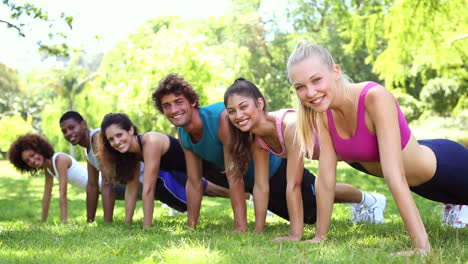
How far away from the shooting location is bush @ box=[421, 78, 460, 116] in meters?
28.5

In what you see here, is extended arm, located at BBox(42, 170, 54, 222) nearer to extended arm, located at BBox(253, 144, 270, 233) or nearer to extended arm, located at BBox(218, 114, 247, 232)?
extended arm, located at BBox(218, 114, 247, 232)

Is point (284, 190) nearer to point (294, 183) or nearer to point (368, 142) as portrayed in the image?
Result: point (294, 183)

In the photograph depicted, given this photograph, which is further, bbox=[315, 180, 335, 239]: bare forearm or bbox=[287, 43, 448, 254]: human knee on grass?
bbox=[315, 180, 335, 239]: bare forearm

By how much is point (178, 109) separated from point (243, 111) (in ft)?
2.84

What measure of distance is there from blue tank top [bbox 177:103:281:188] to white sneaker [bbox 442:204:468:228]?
5.49 feet

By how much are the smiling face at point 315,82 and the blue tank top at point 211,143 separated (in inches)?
64.4

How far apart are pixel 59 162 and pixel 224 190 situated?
7.33ft

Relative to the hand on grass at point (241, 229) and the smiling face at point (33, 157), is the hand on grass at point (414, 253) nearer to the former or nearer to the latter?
the hand on grass at point (241, 229)

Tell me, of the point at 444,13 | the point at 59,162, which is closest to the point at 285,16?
the point at 444,13

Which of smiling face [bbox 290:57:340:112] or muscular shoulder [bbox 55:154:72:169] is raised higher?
smiling face [bbox 290:57:340:112]

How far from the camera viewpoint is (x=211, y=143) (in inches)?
209

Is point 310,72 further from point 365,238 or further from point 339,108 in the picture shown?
point 365,238

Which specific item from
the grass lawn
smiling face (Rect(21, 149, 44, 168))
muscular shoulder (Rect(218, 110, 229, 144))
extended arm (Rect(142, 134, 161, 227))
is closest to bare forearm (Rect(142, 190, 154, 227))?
extended arm (Rect(142, 134, 161, 227))

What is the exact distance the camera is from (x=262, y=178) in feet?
16.5
